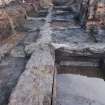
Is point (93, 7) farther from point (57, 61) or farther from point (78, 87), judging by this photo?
point (78, 87)

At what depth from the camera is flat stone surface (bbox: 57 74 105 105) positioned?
545 cm

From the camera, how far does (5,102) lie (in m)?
5.00

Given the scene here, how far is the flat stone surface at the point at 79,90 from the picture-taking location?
545 centimetres

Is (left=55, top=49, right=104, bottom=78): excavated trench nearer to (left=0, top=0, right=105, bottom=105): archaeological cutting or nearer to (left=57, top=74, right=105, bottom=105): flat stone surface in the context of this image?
(left=0, top=0, right=105, bottom=105): archaeological cutting

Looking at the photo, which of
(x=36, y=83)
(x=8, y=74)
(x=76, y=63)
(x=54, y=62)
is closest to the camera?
(x=36, y=83)

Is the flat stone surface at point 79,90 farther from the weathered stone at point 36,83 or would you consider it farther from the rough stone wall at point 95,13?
the rough stone wall at point 95,13

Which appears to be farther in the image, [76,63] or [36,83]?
[76,63]

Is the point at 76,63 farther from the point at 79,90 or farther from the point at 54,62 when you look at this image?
the point at 79,90

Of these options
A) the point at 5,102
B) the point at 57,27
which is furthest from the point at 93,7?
the point at 5,102

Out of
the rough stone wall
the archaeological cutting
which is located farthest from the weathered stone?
the rough stone wall

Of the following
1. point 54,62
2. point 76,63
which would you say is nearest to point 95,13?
point 76,63

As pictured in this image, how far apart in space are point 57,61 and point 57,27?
386cm

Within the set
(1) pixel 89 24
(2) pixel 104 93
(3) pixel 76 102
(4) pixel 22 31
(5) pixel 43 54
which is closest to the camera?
(3) pixel 76 102

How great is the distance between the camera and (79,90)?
594cm
